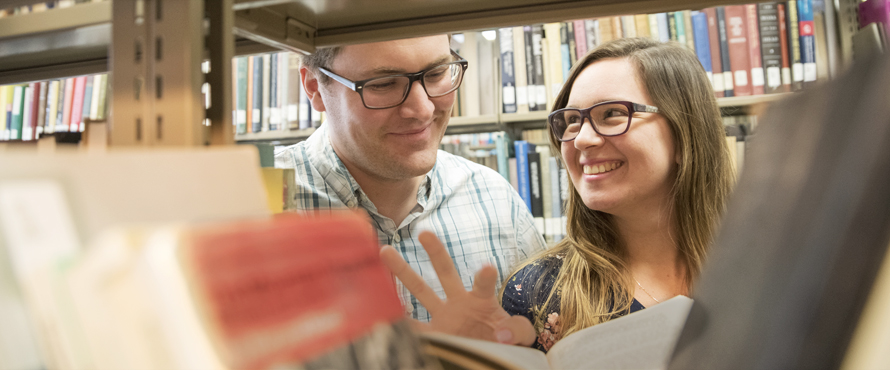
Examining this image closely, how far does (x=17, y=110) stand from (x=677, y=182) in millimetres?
3056

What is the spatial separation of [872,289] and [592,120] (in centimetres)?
94

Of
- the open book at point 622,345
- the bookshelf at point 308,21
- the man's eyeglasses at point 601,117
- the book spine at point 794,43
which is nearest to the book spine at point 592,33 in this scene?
the book spine at point 794,43

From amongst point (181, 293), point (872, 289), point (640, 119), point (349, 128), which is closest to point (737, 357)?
point (872, 289)

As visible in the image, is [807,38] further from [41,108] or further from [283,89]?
[41,108]

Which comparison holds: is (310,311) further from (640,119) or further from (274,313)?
(640,119)

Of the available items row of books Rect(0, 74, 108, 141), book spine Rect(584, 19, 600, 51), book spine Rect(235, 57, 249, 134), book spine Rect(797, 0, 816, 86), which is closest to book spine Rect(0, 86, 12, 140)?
row of books Rect(0, 74, 108, 141)

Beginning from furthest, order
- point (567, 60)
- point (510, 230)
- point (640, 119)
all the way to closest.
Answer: point (567, 60), point (510, 230), point (640, 119)

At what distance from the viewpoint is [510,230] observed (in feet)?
4.92

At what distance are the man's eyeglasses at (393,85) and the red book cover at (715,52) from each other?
4.10 ft

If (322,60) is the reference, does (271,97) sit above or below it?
above

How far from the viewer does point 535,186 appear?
209 centimetres

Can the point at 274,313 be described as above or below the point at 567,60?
below

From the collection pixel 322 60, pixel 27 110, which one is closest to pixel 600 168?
pixel 322 60

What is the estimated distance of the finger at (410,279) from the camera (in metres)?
0.44
